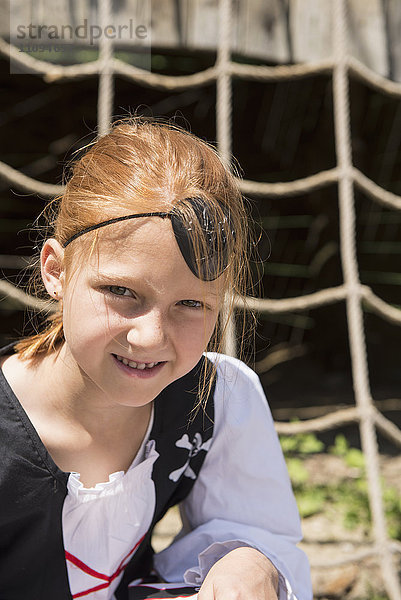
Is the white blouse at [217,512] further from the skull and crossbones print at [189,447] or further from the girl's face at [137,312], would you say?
the girl's face at [137,312]

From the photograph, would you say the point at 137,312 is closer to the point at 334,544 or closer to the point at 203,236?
the point at 203,236

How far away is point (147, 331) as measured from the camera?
0.71 m

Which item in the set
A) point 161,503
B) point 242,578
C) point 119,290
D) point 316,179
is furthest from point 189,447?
point 316,179

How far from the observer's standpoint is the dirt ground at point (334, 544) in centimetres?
144

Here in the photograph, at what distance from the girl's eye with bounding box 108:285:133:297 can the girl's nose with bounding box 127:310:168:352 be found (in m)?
0.03

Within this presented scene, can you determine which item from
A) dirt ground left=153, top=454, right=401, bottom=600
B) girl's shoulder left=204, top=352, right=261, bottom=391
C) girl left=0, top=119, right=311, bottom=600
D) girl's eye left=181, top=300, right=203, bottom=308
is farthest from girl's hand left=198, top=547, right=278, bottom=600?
dirt ground left=153, top=454, right=401, bottom=600

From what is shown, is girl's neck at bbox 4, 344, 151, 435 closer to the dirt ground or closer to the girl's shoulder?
the girl's shoulder

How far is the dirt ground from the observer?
1.44m

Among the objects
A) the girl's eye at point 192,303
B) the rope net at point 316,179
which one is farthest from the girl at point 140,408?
the rope net at point 316,179

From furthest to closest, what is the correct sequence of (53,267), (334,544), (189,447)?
1. (334,544)
2. (189,447)
3. (53,267)

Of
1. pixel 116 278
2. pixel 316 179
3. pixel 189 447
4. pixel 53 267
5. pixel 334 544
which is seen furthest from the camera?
pixel 316 179

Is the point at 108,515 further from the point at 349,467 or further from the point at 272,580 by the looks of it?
the point at 349,467

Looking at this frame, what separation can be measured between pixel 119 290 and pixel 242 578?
0.39m

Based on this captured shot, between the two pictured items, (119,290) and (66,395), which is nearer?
(119,290)
